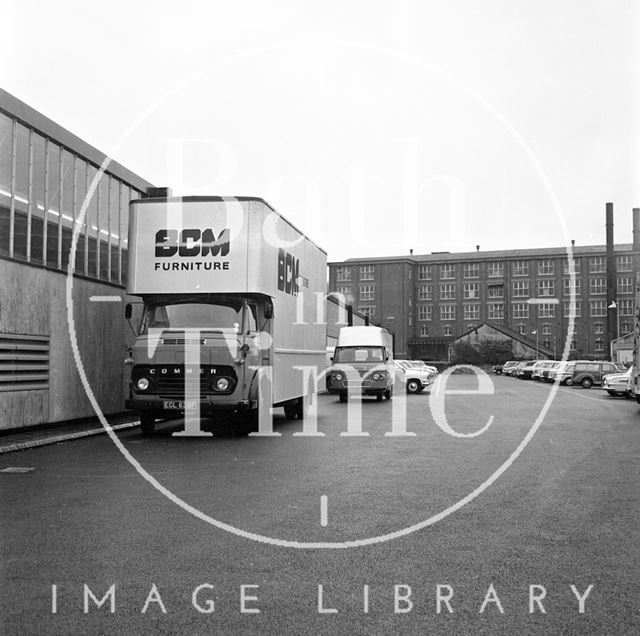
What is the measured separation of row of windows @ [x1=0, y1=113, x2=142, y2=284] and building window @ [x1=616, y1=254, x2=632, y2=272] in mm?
101334

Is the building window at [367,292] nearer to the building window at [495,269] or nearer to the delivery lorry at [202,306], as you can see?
the building window at [495,269]

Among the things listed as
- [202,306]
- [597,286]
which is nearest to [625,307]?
[597,286]

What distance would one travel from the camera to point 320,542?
6043mm

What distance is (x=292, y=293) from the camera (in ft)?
56.2

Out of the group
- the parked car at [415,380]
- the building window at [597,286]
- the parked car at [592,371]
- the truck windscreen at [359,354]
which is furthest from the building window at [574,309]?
the truck windscreen at [359,354]

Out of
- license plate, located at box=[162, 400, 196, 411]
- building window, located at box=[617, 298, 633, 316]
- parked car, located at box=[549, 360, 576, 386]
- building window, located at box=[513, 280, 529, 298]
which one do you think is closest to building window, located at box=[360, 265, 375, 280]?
building window, located at box=[513, 280, 529, 298]

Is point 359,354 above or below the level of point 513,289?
below

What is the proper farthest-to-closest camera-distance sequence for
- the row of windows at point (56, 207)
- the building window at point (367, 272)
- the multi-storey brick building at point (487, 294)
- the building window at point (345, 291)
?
the building window at point (367, 272) < the building window at point (345, 291) < the multi-storey brick building at point (487, 294) < the row of windows at point (56, 207)

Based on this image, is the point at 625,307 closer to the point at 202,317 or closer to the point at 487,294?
the point at 487,294

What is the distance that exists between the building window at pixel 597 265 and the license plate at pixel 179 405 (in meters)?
109

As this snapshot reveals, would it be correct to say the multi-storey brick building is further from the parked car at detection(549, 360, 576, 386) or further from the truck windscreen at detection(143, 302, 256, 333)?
the truck windscreen at detection(143, 302, 256, 333)

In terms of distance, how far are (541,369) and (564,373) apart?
7.86m

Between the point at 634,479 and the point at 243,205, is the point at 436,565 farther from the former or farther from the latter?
the point at 243,205

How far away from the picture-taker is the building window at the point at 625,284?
10961 centimetres
